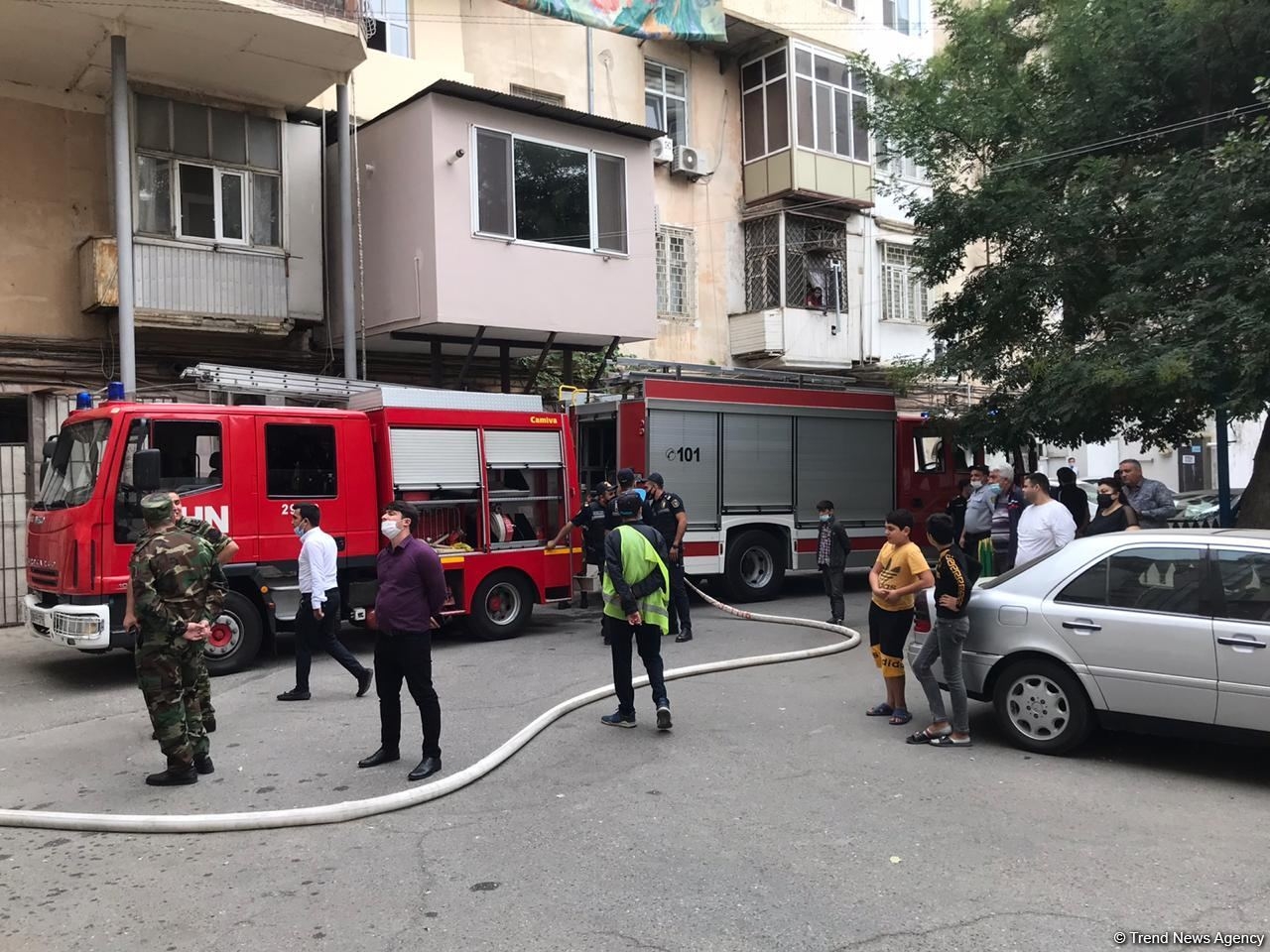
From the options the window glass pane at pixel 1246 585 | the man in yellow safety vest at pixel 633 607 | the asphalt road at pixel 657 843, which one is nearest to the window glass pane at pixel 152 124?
the asphalt road at pixel 657 843

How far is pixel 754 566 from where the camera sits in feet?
45.1

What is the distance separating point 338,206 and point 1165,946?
14.0m

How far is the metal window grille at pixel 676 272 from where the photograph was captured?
64.5 feet

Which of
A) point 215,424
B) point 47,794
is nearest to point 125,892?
point 47,794

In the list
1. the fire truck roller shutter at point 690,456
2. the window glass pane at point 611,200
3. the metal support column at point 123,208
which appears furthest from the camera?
the window glass pane at point 611,200

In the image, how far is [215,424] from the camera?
29.6 feet

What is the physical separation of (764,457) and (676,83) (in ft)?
32.8

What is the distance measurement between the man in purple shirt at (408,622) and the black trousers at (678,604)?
488 cm

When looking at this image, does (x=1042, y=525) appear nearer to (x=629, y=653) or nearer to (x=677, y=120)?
(x=629, y=653)

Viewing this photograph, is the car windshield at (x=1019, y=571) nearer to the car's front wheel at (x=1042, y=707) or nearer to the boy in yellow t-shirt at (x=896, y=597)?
the boy in yellow t-shirt at (x=896, y=597)

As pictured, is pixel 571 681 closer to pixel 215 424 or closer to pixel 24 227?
pixel 215 424

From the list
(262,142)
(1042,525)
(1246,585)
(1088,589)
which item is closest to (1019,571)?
(1088,589)

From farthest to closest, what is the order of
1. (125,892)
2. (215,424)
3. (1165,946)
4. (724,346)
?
(724,346)
(215,424)
(125,892)
(1165,946)

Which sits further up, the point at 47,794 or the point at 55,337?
the point at 55,337
